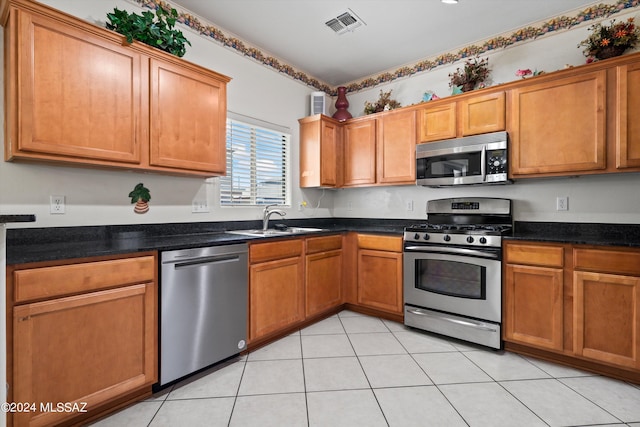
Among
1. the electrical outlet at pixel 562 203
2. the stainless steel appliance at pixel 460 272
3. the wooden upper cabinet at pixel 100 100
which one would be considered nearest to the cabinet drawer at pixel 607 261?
the stainless steel appliance at pixel 460 272

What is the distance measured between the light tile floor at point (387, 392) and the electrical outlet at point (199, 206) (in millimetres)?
1294

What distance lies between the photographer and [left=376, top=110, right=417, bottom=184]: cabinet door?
3.30 meters

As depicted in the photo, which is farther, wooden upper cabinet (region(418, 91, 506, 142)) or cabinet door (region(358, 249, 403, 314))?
cabinet door (region(358, 249, 403, 314))

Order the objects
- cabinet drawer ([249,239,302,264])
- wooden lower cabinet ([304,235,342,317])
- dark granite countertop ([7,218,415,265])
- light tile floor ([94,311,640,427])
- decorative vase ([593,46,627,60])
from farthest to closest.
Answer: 1. wooden lower cabinet ([304,235,342,317])
2. cabinet drawer ([249,239,302,264])
3. decorative vase ([593,46,627,60])
4. light tile floor ([94,311,640,427])
5. dark granite countertop ([7,218,415,265])

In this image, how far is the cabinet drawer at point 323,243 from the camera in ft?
9.89

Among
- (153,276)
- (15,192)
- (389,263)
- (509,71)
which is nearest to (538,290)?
(389,263)

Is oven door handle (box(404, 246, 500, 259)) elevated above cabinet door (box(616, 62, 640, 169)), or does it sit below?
below

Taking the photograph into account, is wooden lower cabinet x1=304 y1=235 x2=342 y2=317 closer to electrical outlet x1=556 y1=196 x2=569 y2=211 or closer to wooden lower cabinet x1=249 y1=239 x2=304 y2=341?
wooden lower cabinet x1=249 y1=239 x2=304 y2=341

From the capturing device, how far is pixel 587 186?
261 centimetres

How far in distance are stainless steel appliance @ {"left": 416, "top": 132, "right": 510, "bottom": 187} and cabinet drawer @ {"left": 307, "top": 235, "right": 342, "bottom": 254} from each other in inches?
41.6

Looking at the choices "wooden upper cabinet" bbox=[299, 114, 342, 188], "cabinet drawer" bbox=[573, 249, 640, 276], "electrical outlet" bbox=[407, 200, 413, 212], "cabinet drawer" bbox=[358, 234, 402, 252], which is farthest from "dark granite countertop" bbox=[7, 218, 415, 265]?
"cabinet drawer" bbox=[573, 249, 640, 276]

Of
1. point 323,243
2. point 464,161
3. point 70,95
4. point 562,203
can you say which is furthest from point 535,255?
point 70,95

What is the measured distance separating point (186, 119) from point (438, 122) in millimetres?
2336

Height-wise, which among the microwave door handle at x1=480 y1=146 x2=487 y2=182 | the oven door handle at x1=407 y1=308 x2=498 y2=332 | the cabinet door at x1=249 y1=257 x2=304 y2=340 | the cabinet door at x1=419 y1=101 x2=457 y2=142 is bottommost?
the oven door handle at x1=407 y1=308 x2=498 y2=332
